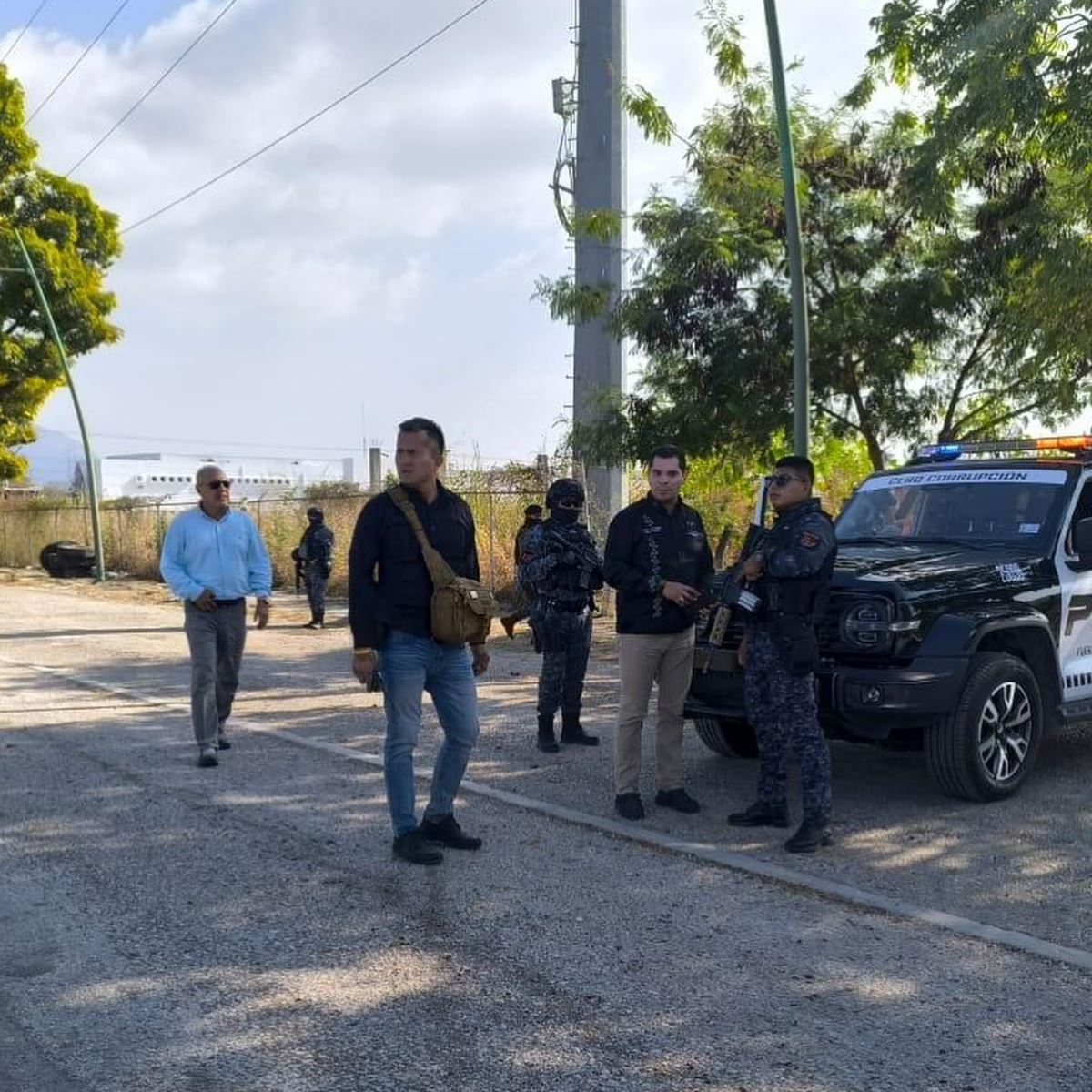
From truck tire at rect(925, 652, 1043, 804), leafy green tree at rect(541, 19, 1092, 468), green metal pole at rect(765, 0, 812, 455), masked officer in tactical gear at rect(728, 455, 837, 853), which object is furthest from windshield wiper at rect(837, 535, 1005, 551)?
leafy green tree at rect(541, 19, 1092, 468)

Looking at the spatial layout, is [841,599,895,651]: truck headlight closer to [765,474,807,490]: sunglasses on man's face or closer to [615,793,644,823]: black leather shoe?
[765,474,807,490]: sunglasses on man's face

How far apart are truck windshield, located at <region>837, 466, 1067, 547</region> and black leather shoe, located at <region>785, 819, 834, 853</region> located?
2.28 metres

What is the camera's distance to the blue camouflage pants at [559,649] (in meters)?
8.66

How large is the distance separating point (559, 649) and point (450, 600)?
3041 mm

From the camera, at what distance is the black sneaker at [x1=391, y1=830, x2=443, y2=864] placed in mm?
5816

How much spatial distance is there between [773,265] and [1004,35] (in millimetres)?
3616

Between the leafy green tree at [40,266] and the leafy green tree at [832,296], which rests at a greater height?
the leafy green tree at [40,266]

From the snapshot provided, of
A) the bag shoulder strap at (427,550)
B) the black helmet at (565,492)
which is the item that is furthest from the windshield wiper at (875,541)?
the bag shoulder strap at (427,550)

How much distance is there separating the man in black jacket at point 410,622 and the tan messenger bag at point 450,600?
4cm

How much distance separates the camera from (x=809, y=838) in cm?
606

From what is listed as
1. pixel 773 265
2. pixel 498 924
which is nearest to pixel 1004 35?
pixel 773 265

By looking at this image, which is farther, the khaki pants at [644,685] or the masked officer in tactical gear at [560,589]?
the masked officer in tactical gear at [560,589]

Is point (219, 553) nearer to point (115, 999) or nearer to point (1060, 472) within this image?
point (115, 999)

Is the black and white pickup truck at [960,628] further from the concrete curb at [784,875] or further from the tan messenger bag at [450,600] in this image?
the tan messenger bag at [450,600]
